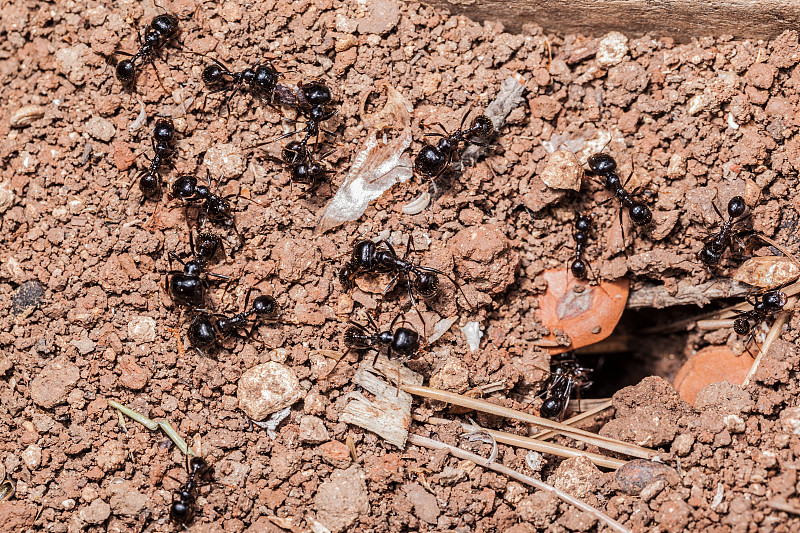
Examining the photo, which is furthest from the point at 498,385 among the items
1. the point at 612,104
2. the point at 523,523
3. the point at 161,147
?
the point at 161,147

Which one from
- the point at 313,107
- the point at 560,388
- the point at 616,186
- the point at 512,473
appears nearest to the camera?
the point at 512,473

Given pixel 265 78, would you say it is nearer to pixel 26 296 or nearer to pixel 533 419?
pixel 26 296

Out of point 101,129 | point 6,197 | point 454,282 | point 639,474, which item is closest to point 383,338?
point 454,282

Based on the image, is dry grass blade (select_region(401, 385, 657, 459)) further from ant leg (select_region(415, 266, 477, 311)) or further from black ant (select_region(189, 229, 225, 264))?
black ant (select_region(189, 229, 225, 264))

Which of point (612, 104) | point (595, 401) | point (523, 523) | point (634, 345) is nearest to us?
point (523, 523)

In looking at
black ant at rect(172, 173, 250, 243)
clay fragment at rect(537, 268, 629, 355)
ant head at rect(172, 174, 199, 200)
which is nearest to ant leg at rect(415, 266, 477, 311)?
clay fragment at rect(537, 268, 629, 355)

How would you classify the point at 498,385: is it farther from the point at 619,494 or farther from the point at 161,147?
the point at 161,147
